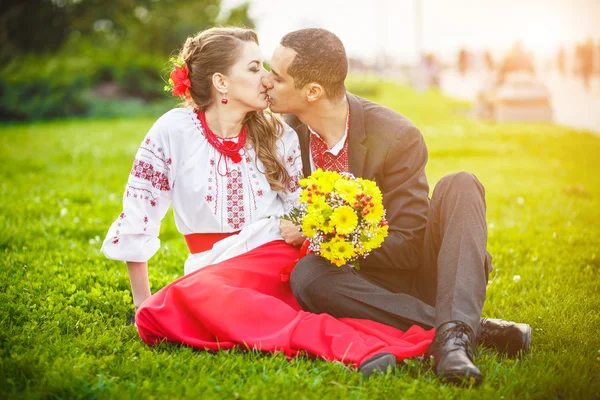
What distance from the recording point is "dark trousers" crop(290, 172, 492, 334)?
10.9 feet

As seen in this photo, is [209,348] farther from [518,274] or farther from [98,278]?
[518,274]

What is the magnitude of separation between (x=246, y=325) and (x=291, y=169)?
3.82 ft

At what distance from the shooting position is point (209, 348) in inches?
139

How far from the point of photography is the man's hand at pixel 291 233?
12.9 ft

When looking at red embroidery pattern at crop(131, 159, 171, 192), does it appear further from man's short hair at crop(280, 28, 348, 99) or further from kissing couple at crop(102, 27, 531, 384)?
man's short hair at crop(280, 28, 348, 99)

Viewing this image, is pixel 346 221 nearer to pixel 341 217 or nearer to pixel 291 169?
pixel 341 217

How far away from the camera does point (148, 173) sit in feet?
12.9

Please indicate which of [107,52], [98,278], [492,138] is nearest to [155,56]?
[107,52]

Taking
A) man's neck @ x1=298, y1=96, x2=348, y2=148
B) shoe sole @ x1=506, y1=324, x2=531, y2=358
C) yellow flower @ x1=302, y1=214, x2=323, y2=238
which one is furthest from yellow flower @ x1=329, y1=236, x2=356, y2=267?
shoe sole @ x1=506, y1=324, x2=531, y2=358

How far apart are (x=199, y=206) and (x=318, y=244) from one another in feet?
2.99

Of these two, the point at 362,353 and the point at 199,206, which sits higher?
the point at 199,206

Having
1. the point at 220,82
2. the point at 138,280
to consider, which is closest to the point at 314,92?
the point at 220,82

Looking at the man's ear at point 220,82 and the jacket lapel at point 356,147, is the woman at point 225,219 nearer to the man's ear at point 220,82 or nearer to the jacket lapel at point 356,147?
the man's ear at point 220,82

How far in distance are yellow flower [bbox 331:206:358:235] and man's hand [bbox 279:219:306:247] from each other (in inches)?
22.7
